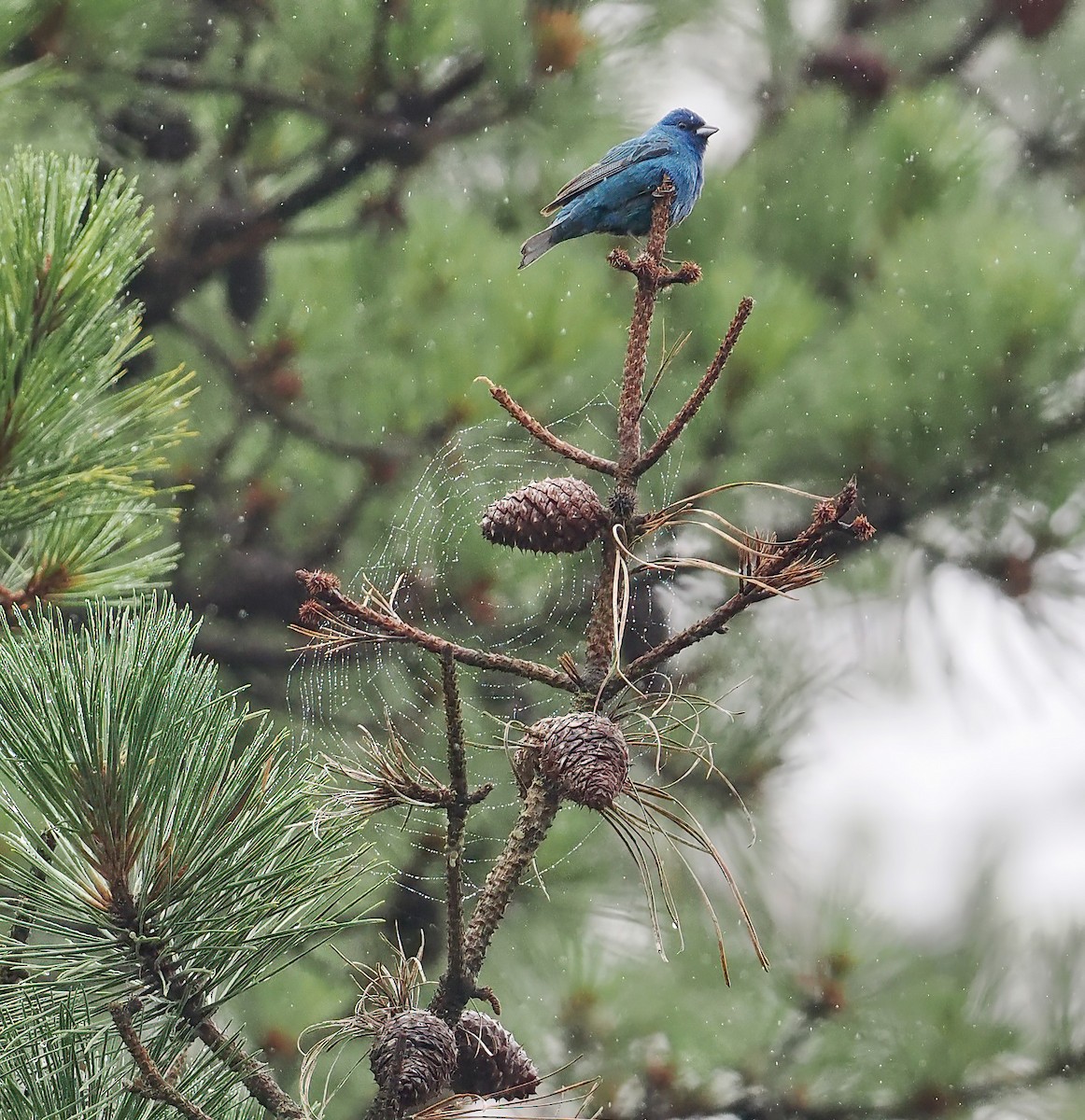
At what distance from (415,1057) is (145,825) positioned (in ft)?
0.37

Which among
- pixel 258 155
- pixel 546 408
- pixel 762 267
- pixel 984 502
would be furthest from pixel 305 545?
pixel 984 502

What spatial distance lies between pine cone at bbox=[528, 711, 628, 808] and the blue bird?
0.44 metres

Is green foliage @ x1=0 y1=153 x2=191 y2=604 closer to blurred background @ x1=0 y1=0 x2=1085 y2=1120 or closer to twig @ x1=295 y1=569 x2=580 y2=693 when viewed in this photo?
twig @ x1=295 y1=569 x2=580 y2=693

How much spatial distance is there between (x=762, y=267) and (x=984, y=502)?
37 centimetres

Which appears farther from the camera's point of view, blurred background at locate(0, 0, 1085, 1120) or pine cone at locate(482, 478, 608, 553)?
blurred background at locate(0, 0, 1085, 1120)

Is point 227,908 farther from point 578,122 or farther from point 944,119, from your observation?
point 944,119

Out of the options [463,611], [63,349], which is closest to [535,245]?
[463,611]

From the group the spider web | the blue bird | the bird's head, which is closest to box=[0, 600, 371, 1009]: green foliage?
the blue bird

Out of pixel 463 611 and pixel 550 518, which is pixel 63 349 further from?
pixel 463 611

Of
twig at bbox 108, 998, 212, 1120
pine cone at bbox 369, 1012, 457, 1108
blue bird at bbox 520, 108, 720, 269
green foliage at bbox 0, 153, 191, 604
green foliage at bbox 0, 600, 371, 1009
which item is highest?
blue bird at bbox 520, 108, 720, 269

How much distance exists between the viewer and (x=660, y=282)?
40 centimetres

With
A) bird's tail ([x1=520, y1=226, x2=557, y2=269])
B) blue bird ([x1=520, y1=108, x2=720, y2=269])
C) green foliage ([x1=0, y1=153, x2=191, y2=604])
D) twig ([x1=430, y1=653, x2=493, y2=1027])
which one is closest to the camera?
twig ([x1=430, y1=653, x2=493, y2=1027])

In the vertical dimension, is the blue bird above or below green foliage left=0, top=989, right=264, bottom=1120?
above

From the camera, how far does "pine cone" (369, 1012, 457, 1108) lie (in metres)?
0.36
